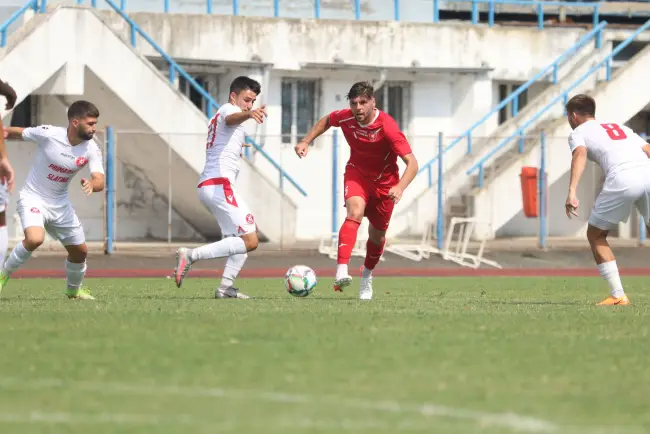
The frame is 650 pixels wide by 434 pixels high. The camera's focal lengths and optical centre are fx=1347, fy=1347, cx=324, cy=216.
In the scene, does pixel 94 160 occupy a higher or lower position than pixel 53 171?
higher

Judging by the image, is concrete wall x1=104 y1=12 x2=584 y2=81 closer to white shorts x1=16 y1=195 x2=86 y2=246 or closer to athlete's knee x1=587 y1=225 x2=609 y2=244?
white shorts x1=16 y1=195 x2=86 y2=246

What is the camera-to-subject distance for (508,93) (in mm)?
34750

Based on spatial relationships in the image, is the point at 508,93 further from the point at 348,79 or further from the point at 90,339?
the point at 90,339

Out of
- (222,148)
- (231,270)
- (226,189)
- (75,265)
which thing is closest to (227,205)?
(226,189)

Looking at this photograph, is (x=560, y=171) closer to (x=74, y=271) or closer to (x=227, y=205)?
(x=227, y=205)

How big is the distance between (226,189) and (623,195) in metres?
3.83

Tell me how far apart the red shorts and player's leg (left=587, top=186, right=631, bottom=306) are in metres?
2.00

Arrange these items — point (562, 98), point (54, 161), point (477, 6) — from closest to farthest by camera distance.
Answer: point (54, 161) → point (562, 98) → point (477, 6)

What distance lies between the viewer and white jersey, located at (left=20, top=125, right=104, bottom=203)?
12656mm

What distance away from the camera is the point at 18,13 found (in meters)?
25.1

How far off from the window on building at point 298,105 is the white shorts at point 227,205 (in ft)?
61.5

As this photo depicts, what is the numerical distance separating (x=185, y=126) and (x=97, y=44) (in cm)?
250

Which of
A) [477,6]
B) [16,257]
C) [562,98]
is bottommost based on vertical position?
[16,257]

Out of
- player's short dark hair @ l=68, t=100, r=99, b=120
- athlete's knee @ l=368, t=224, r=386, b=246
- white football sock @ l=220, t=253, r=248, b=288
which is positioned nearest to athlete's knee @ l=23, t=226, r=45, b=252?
player's short dark hair @ l=68, t=100, r=99, b=120
